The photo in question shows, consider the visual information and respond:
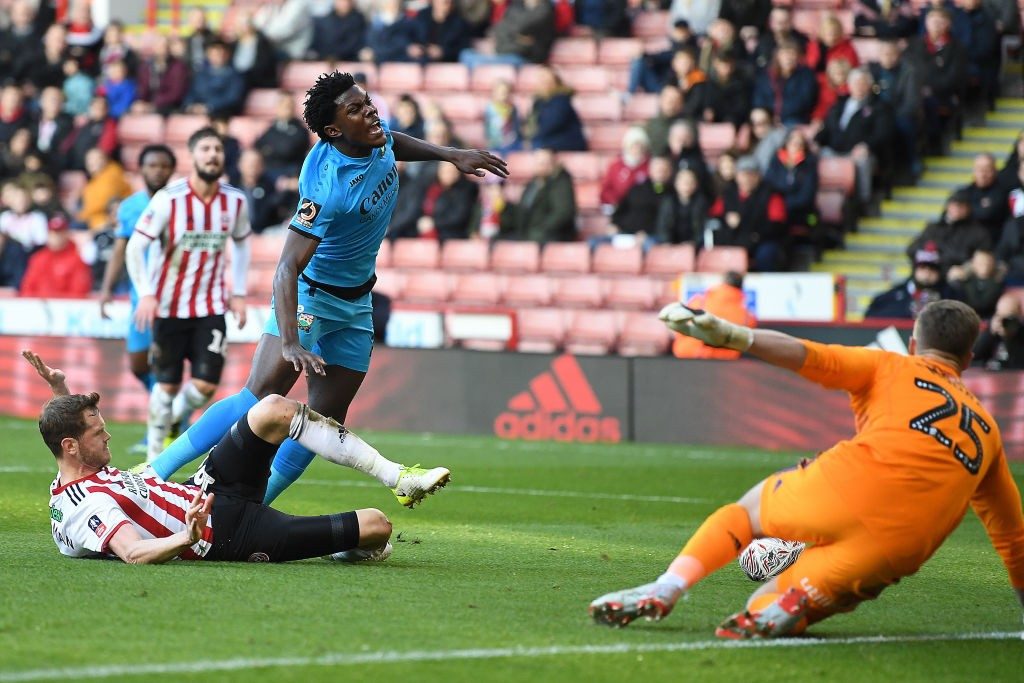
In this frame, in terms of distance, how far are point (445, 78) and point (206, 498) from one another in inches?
616

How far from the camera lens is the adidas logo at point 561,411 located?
15906 mm

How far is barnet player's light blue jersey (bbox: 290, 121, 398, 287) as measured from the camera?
7.83 metres

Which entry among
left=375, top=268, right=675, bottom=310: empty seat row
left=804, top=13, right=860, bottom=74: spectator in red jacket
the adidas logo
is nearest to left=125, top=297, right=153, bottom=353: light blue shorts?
the adidas logo

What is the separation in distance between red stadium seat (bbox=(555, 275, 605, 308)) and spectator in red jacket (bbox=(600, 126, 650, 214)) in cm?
110

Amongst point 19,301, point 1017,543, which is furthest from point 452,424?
point 1017,543

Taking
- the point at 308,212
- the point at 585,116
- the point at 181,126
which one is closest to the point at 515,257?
the point at 585,116

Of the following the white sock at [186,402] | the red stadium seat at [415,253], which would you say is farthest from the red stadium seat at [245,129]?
the white sock at [186,402]

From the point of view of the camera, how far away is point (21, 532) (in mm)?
8484

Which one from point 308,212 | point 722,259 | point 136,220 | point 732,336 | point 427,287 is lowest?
point 427,287

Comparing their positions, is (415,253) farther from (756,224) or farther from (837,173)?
(837,173)

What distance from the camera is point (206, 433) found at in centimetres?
820

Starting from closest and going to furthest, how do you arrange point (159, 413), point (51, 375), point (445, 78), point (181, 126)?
point (51, 375) → point (159, 413) → point (445, 78) → point (181, 126)

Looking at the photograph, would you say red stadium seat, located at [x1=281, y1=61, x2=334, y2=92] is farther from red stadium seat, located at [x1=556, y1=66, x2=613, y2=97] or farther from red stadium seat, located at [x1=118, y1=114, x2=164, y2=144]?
red stadium seat, located at [x1=556, y1=66, x2=613, y2=97]

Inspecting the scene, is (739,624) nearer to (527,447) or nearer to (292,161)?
(527,447)
